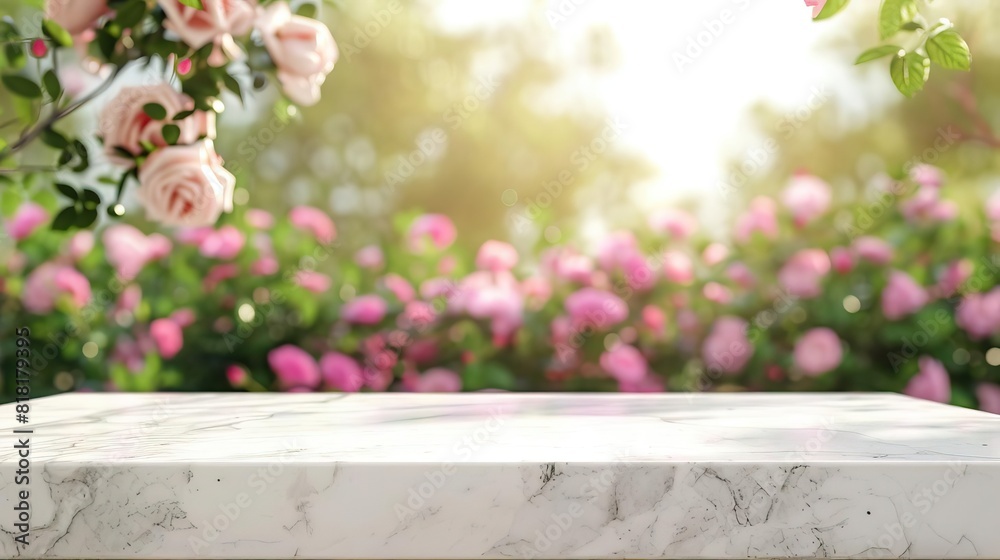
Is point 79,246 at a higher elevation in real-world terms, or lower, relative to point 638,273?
lower

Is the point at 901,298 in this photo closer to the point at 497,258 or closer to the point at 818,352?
the point at 818,352

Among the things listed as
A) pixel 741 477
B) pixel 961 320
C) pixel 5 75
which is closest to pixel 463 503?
pixel 741 477

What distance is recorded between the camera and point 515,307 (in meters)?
1.96

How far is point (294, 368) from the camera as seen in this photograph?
6.28 ft

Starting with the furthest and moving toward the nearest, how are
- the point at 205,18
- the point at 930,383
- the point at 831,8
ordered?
the point at 930,383 < the point at 205,18 < the point at 831,8

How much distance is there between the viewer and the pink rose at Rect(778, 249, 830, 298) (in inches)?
79.1

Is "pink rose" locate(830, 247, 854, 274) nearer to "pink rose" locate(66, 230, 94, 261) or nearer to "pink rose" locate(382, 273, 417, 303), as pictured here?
"pink rose" locate(382, 273, 417, 303)

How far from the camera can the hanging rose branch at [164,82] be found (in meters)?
1.09

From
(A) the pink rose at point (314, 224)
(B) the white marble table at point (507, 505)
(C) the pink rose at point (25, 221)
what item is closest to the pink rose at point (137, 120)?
(B) the white marble table at point (507, 505)

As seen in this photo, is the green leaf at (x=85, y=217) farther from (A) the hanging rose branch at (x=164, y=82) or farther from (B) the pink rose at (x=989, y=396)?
(B) the pink rose at (x=989, y=396)

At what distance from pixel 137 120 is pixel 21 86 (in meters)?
0.15

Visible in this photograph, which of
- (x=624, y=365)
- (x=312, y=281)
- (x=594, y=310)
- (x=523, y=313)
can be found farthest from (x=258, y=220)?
(x=624, y=365)

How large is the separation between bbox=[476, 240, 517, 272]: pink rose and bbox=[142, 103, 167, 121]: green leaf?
111cm

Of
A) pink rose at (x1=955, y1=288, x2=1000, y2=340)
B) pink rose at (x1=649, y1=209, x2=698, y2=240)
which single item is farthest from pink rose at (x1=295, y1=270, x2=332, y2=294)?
pink rose at (x1=955, y1=288, x2=1000, y2=340)
